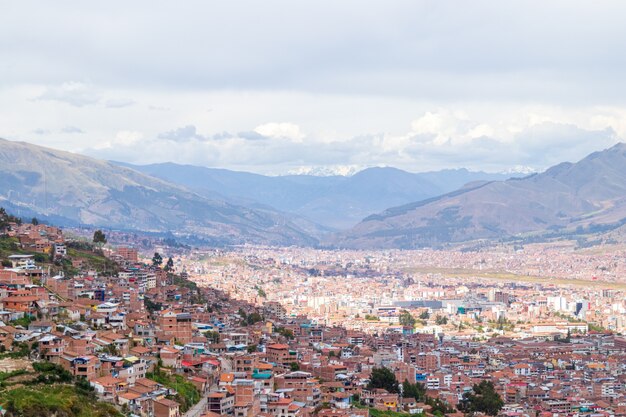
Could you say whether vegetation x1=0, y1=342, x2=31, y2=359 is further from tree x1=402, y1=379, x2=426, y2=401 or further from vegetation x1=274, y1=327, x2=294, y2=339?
vegetation x1=274, y1=327, x2=294, y2=339

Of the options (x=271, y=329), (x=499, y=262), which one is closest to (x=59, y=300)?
(x=271, y=329)

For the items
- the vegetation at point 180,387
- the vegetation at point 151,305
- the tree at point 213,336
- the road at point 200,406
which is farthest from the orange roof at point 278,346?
the vegetation at point 180,387

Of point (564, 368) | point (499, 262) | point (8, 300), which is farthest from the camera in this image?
point (499, 262)

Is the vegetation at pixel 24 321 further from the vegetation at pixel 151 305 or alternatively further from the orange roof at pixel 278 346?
the vegetation at pixel 151 305

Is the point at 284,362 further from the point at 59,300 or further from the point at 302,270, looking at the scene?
the point at 302,270

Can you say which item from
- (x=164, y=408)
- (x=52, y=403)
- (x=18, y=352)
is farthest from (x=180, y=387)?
(x=52, y=403)

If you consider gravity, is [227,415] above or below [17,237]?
below

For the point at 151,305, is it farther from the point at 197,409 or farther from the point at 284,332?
the point at 197,409
